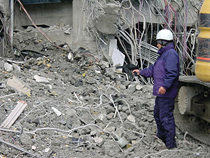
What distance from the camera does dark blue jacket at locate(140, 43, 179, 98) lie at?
4.38 metres

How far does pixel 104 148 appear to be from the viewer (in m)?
4.49

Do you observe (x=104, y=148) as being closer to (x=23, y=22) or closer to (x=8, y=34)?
(x=8, y=34)

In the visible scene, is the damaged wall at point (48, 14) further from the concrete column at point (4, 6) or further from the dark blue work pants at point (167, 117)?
the dark blue work pants at point (167, 117)

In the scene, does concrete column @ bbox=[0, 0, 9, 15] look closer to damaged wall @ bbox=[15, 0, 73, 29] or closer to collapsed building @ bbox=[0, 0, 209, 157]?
collapsed building @ bbox=[0, 0, 209, 157]

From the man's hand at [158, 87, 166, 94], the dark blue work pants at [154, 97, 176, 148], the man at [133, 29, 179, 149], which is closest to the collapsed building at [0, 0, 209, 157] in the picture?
the dark blue work pants at [154, 97, 176, 148]

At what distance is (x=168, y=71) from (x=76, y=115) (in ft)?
5.88

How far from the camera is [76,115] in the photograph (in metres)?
5.37

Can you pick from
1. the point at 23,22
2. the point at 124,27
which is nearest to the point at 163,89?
the point at 124,27

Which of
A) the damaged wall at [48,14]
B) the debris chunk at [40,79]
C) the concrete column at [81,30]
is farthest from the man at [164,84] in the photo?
the damaged wall at [48,14]

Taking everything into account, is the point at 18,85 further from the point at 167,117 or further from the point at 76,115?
the point at 167,117

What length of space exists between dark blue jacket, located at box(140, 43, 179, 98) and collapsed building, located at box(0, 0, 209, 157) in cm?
89

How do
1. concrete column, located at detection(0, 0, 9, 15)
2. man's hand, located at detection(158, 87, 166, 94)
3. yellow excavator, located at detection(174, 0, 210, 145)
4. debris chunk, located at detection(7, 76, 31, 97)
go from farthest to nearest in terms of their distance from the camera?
1. concrete column, located at detection(0, 0, 9, 15)
2. debris chunk, located at detection(7, 76, 31, 97)
3. man's hand, located at detection(158, 87, 166, 94)
4. yellow excavator, located at detection(174, 0, 210, 145)

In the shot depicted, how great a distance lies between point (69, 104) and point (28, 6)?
5.03m

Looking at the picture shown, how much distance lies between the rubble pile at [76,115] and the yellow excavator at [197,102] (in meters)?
0.25
